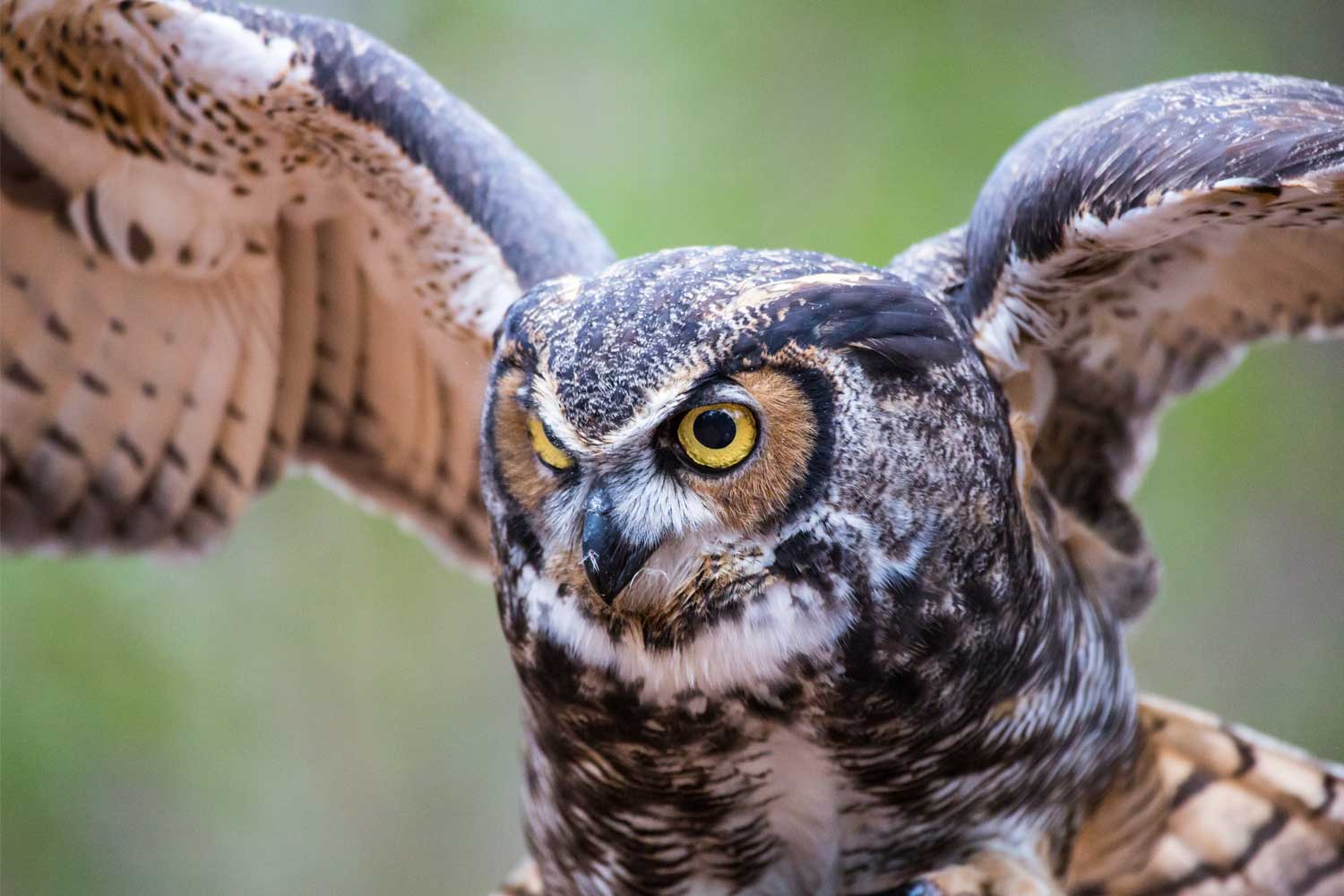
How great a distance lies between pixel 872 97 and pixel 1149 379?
244cm

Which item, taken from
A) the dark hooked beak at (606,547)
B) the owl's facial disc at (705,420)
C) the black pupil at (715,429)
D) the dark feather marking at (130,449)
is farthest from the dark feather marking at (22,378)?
the black pupil at (715,429)

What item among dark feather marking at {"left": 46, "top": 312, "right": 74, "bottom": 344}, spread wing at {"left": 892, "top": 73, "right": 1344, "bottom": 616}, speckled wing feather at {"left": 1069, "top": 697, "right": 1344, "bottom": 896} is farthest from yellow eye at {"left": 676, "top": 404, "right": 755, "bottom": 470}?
dark feather marking at {"left": 46, "top": 312, "right": 74, "bottom": 344}

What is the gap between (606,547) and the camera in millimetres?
→ 1351

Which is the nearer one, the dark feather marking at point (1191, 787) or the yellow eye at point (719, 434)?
the yellow eye at point (719, 434)

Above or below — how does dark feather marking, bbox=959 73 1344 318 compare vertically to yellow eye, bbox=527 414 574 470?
above

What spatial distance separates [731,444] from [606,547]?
17cm

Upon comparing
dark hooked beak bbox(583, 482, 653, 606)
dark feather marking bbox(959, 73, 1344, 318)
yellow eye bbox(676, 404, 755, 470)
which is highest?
dark feather marking bbox(959, 73, 1344, 318)

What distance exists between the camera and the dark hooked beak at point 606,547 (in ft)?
4.43

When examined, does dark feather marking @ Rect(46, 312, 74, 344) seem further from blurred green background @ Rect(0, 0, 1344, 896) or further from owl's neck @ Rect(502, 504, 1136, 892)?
blurred green background @ Rect(0, 0, 1344, 896)

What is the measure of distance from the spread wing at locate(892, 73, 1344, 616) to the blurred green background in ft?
6.21

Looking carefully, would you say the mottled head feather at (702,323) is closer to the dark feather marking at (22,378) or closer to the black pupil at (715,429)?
the black pupil at (715,429)

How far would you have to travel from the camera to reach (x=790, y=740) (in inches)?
60.7

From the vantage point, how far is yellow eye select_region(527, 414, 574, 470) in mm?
1386

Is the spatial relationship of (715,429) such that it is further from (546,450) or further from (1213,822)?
(1213,822)
